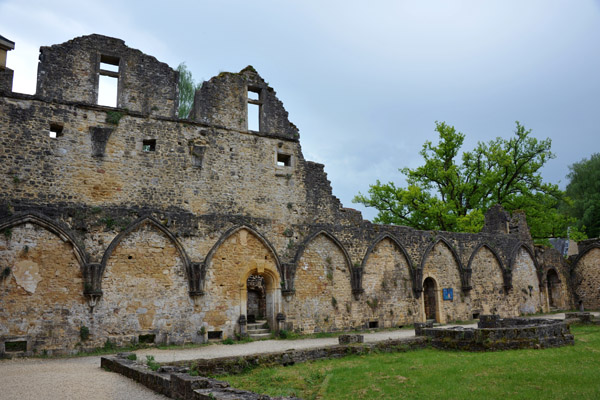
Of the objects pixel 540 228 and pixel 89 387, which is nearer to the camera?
pixel 89 387

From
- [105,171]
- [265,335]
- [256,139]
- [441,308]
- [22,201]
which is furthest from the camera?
[441,308]

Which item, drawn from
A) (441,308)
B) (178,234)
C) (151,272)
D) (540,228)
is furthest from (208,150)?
(540,228)

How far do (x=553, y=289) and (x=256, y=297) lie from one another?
15.7 m

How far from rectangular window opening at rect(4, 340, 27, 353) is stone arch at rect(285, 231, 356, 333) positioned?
7386 millimetres

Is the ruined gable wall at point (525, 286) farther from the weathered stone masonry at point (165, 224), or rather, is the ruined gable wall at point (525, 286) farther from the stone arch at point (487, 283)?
the weathered stone masonry at point (165, 224)

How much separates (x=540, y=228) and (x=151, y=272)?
2330 cm

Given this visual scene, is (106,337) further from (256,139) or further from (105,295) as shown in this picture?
(256,139)

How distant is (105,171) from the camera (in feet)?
45.0

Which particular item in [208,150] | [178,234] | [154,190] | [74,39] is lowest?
[178,234]

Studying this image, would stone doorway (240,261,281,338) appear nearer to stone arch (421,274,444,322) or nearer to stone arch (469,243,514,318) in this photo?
stone arch (421,274,444,322)

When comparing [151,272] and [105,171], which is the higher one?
[105,171]

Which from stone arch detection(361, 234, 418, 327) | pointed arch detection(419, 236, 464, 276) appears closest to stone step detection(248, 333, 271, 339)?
stone arch detection(361, 234, 418, 327)

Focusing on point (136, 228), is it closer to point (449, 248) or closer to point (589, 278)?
point (449, 248)

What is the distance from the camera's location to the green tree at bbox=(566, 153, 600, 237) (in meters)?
36.4
